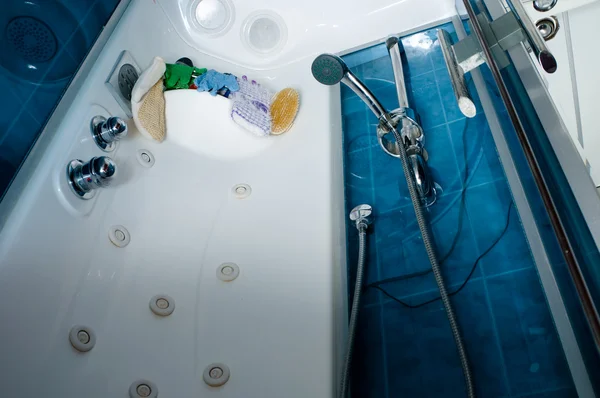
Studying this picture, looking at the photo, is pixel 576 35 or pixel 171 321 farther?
pixel 576 35

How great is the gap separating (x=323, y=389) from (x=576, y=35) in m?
1.28

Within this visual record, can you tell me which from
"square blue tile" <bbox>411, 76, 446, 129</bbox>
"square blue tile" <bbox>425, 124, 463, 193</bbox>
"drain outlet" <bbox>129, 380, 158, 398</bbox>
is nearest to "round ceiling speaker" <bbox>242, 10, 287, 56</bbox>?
"square blue tile" <bbox>411, 76, 446, 129</bbox>

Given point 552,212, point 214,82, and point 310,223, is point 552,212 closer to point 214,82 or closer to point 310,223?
point 310,223

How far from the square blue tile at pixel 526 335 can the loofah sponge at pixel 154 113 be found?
1.07 metres

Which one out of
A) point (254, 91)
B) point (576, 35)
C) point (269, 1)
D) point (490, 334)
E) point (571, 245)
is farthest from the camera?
point (269, 1)

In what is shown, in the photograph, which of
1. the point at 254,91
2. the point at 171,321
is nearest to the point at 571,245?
the point at 171,321

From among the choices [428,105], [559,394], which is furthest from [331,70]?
[559,394]

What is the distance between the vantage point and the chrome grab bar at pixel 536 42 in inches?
32.0

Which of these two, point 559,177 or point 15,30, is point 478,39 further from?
point 15,30

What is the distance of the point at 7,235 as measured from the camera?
938mm

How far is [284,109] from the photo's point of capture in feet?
5.41

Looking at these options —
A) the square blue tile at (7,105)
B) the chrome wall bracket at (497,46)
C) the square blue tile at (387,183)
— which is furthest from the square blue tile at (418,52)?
the square blue tile at (7,105)

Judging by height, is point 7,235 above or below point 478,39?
below

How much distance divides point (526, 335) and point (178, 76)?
1.31m
